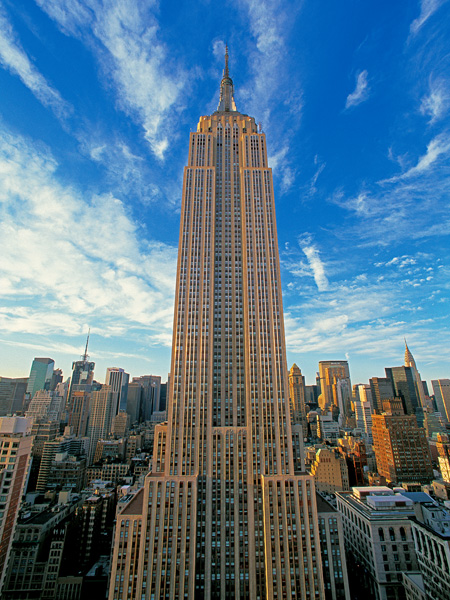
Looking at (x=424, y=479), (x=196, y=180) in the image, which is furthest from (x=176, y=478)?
(x=424, y=479)

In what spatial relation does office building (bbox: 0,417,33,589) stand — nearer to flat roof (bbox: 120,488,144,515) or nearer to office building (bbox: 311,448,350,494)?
flat roof (bbox: 120,488,144,515)

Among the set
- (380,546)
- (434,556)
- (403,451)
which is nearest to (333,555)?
(380,546)

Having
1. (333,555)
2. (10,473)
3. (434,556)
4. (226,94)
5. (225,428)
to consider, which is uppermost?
(226,94)

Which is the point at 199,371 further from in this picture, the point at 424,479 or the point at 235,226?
the point at 424,479

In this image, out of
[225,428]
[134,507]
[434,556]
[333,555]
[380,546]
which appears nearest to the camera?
[434,556]

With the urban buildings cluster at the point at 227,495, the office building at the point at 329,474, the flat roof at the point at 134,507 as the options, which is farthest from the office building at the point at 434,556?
the office building at the point at 329,474

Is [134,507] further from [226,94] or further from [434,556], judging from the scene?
[226,94]
